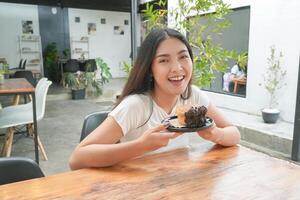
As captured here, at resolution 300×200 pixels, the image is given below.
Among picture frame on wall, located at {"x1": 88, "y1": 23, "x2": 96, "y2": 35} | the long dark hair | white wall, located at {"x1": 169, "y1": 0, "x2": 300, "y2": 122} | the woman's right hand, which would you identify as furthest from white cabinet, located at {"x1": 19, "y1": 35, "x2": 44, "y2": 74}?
the woman's right hand

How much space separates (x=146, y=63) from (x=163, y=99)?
0.68 feet

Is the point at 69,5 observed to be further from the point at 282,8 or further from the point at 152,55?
the point at 152,55

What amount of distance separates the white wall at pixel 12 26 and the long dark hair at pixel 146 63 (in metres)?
8.95

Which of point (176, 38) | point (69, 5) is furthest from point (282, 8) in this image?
point (69, 5)

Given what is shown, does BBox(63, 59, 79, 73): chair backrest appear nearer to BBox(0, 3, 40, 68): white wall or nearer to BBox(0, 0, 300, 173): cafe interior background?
BBox(0, 0, 300, 173): cafe interior background

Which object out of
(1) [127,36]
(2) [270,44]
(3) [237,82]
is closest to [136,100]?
(2) [270,44]

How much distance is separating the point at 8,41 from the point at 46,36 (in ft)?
4.04

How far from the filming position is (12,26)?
351 inches

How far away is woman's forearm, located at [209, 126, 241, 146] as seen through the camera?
1.22 m

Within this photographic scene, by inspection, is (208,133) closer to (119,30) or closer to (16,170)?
(16,170)

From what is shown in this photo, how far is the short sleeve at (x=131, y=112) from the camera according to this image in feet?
3.90

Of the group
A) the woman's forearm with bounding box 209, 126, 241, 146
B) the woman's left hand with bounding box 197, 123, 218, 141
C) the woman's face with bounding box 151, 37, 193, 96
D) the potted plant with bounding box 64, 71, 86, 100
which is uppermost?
the woman's face with bounding box 151, 37, 193, 96

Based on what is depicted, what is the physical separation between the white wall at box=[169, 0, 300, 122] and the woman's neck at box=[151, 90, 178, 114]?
9.96 ft

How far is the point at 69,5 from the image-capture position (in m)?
9.34
